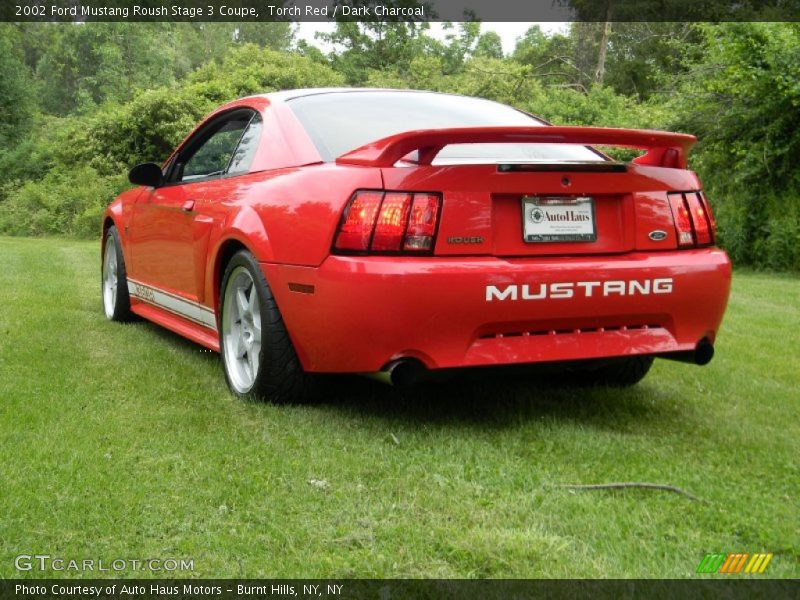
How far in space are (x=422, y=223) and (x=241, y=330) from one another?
1.34 meters

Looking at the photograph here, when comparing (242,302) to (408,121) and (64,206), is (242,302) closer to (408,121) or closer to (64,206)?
(408,121)

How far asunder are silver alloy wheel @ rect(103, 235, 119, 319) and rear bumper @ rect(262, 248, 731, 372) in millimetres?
3156

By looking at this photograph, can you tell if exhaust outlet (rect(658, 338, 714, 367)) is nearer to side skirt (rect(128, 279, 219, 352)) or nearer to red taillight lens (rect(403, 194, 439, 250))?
red taillight lens (rect(403, 194, 439, 250))

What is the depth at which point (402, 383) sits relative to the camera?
3803 millimetres

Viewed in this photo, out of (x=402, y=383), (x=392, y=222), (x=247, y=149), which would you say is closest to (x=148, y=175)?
(x=247, y=149)

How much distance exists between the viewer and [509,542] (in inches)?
106

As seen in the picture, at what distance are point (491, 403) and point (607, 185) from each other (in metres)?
1.14

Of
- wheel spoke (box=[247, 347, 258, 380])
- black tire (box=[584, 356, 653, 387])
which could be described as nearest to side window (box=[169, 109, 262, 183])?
wheel spoke (box=[247, 347, 258, 380])

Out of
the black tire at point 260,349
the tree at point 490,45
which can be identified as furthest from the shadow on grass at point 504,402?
the tree at point 490,45

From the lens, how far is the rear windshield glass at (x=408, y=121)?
4238mm

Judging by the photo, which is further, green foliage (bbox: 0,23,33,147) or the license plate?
green foliage (bbox: 0,23,33,147)

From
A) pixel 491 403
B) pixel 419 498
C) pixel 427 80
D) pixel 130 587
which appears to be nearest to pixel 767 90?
pixel 491 403

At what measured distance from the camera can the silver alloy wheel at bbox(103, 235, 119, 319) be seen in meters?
6.93

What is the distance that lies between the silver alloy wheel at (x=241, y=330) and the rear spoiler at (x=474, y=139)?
86 centimetres
